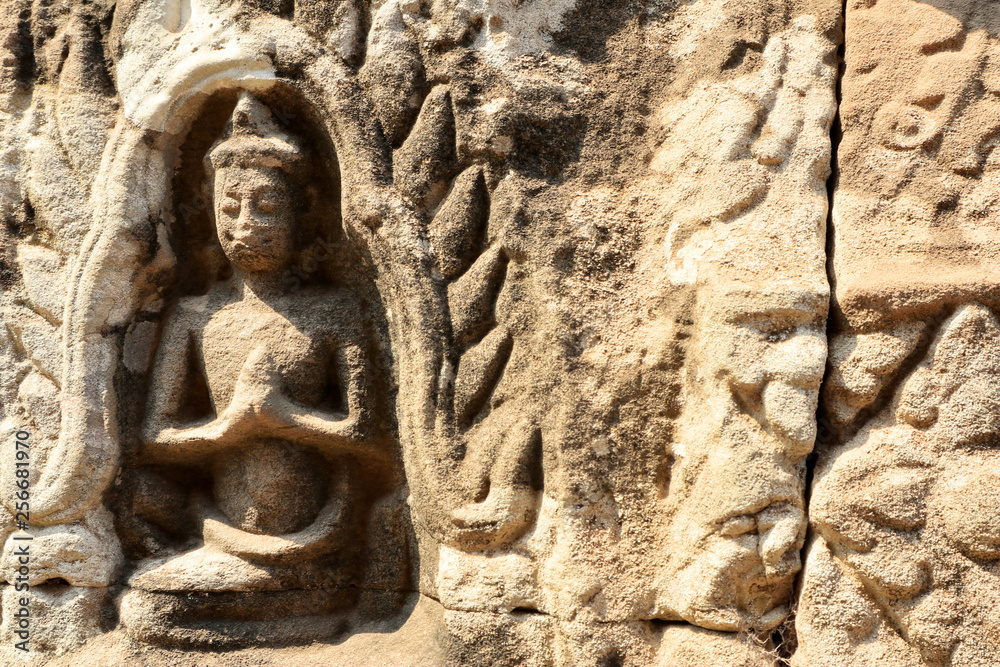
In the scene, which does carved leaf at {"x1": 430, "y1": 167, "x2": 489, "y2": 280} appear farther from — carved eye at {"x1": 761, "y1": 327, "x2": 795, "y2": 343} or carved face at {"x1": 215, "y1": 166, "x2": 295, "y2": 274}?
carved eye at {"x1": 761, "y1": 327, "x2": 795, "y2": 343}

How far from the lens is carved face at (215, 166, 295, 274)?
6.84 ft

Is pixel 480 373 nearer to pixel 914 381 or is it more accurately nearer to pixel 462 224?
pixel 462 224

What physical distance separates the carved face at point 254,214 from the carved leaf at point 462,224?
503 millimetres

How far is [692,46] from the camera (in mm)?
1882

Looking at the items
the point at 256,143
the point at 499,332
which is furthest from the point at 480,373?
the point at 256,143

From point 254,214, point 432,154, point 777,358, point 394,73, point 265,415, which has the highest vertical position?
point 394,73

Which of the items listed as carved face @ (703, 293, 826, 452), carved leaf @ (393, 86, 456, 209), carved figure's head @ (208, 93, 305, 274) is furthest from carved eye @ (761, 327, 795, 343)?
carved figure's head @ (208, 93, 305, 274)

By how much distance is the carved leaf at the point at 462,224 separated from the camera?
1.83 metres

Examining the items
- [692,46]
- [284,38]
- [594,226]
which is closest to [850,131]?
[692,46]

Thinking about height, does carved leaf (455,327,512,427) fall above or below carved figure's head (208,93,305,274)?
below

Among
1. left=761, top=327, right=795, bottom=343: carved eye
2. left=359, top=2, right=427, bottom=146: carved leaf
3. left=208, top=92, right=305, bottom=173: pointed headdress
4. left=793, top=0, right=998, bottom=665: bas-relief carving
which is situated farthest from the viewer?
left=208, top=92, right=305, bottom=173: pointed headdress

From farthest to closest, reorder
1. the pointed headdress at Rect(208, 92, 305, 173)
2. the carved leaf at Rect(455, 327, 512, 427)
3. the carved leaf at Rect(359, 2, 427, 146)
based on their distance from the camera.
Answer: the pointed headdress at Rect(208, 92, 305, 173) → the carved leaf at Rect(359, 2, 427, 146) → the carved leaf at Rect(455, 327, 512, 427)

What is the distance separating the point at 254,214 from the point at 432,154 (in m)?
0.54

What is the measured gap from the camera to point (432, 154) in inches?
73.7
